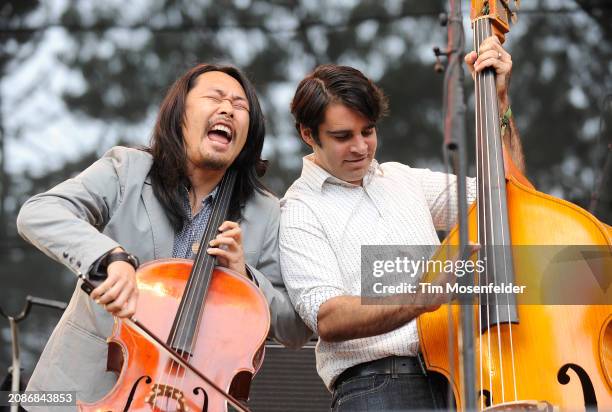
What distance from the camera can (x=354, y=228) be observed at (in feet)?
8.48

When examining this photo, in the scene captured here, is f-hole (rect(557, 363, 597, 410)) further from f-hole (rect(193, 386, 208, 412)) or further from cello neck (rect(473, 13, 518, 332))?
f-hole (rect(193, 386, 208, 412))

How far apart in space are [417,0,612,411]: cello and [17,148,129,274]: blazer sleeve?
2.58ft

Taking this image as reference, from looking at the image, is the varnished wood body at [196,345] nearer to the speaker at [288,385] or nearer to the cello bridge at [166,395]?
the cello bridge at [166,395]

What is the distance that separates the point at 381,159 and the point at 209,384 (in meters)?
2.43

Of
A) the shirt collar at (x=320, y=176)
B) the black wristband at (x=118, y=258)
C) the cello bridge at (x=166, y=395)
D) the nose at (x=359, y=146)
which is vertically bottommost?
the cello bridge at (x=166, y=395)

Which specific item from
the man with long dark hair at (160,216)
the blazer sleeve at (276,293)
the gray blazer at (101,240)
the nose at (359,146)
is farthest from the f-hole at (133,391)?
the nose at (359,146)

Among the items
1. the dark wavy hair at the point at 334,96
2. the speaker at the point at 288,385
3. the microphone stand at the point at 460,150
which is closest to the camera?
the microphone stand at the point at 460,150

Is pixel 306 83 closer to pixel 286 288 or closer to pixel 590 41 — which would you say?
pixel 286 288

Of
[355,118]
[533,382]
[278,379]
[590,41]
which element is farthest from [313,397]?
[590,41]

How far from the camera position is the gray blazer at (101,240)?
2.19 meters

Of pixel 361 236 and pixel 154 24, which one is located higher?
pixel 154 24

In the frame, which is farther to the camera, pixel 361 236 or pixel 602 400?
pixel 361 236

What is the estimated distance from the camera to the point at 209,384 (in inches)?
80.0

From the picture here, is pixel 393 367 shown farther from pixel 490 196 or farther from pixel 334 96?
pixel 334 96
